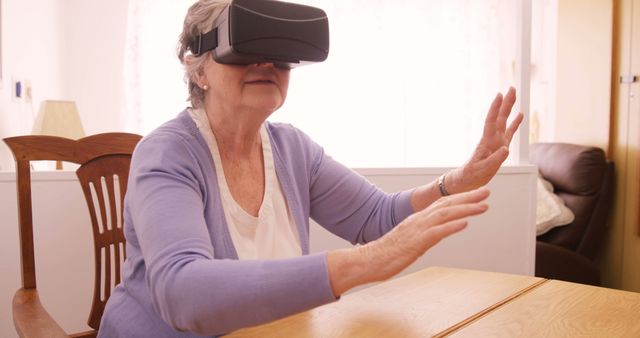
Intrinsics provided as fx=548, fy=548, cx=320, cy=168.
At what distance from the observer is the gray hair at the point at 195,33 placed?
3.42ft

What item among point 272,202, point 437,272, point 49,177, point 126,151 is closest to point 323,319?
point 272,202

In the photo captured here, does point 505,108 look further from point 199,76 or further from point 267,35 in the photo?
point 199,76

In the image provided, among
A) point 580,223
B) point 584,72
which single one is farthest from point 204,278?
point 584,72

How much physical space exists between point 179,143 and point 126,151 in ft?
1.40

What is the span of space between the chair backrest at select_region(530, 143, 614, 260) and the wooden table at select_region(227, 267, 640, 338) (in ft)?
6.27

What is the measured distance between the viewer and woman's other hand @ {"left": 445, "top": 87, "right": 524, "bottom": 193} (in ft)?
3.79

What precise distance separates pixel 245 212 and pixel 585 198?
7.95 ft

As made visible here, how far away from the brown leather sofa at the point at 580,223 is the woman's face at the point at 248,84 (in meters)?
2.19

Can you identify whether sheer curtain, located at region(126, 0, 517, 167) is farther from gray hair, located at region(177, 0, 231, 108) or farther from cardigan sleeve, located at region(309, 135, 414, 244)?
gray hair, located at region(177, 0, 231, 108)

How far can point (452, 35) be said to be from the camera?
9.71 feet

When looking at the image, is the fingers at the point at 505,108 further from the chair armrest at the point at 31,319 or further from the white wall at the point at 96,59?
the white wall at the point at 96,59

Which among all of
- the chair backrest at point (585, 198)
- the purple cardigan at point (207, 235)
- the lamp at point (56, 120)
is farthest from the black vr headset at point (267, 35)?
the chair backrest at point (585, 198)

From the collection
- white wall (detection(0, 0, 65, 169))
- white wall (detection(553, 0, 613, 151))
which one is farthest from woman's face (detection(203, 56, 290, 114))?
white wall (detection(553, 0, 613, 151))

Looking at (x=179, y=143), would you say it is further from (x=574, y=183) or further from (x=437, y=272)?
(x=574, y=183)
